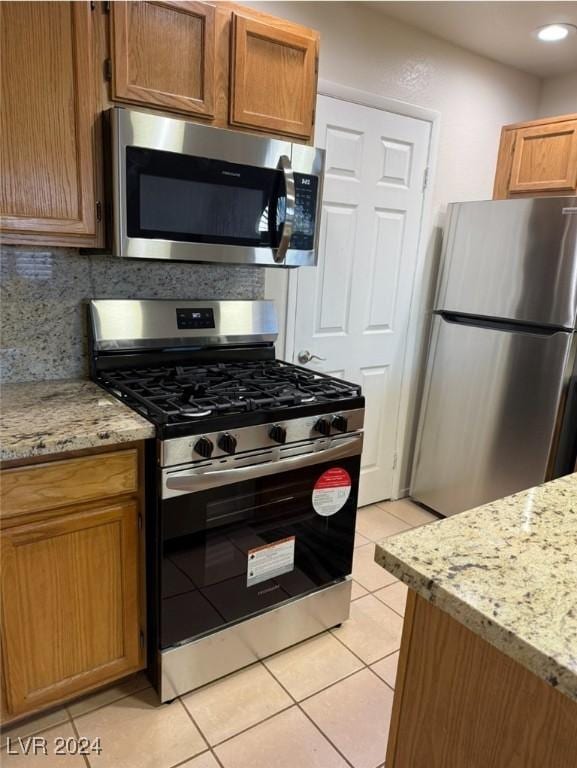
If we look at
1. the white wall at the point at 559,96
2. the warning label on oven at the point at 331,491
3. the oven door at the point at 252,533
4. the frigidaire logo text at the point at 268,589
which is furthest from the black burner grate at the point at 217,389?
the white wall at the point at 559,96

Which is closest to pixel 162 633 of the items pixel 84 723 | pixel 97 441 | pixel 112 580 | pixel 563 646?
pixel 112 580

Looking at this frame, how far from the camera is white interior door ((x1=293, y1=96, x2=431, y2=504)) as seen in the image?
2475 millimetres

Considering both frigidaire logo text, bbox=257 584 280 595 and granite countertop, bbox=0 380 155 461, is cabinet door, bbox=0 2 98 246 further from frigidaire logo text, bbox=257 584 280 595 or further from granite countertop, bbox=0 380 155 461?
frigidaire logo text, bbox=257 584 280 595

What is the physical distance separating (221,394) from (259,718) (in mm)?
1029

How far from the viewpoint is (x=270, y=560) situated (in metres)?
1.78

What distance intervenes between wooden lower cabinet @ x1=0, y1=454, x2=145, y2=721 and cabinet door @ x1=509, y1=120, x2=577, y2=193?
2453mm

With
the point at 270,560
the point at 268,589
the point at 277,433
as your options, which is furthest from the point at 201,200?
the point at 268,589

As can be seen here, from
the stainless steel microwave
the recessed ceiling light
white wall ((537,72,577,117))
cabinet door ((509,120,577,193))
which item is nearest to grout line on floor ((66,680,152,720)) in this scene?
the stainless steel microwave

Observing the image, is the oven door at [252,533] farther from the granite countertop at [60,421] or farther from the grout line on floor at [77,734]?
the grout line on floor at [77,734]

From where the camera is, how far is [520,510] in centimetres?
101

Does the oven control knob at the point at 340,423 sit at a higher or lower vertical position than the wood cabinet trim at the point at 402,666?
higher

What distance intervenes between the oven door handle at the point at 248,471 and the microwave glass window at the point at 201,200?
764mm

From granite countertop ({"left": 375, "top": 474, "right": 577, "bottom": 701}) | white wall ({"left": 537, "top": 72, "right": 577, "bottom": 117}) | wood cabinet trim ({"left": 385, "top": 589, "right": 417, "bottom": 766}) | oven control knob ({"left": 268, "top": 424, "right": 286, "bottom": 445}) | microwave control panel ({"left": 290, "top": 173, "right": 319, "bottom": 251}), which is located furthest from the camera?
white wall ({"left": 537, "top": 72, "right": 577, "bottom": 117})

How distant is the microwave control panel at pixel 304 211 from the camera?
195 cm
